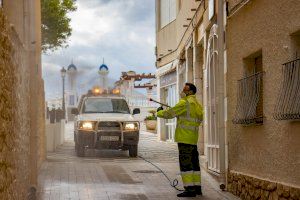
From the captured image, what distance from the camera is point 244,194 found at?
9.40 metres

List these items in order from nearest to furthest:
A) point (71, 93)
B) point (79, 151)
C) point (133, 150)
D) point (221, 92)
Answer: point (221, 92) < point (79, 151) < point (133, 150) < point (71, 93)

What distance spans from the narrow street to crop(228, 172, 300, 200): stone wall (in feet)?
0.80

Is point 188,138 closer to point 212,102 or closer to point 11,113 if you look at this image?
point 212,102

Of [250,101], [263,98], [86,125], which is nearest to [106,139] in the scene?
[86,125]

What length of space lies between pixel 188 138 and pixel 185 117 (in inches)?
14.4

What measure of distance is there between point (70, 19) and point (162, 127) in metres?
8.19

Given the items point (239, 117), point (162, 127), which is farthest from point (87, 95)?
point (239, 117)

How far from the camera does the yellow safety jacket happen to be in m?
9.95

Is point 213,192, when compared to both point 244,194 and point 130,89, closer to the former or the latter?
point 244,194

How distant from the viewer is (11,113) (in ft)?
21.3

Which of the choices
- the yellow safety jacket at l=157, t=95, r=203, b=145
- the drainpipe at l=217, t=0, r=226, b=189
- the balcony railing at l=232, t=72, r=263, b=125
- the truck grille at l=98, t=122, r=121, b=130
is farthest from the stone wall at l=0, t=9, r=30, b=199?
the truck grille at l=98, t=122, r=121, b=130

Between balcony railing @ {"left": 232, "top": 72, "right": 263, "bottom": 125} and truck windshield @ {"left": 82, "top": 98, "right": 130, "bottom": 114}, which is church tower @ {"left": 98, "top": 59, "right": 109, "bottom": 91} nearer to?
truck windshield @ {"left": 82, "top": 98, "right": 130, "bottom": 114}

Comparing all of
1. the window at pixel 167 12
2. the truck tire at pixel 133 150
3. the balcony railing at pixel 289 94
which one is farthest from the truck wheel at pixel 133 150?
the balcony railing at pixel 289 94

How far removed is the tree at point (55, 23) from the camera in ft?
99.2
